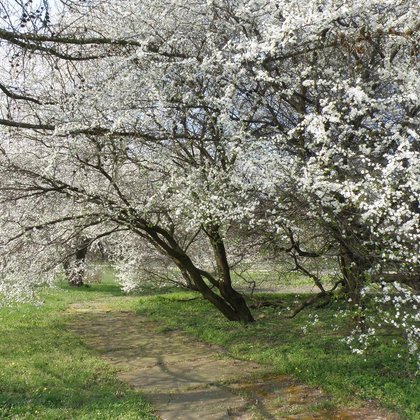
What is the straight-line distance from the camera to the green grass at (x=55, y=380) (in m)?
6.84

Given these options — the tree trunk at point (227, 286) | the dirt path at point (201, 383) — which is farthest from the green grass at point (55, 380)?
the tree trunk at point (227, 286)

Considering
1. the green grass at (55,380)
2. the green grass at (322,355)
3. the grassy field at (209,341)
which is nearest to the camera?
the green grass at (55,380)

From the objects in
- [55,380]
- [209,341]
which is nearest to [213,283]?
[209,341]

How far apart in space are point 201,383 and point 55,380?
8.04 ft

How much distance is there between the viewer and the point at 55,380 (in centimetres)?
880

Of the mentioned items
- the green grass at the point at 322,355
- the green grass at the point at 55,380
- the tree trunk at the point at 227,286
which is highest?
the tree trunk at the point at 227,286

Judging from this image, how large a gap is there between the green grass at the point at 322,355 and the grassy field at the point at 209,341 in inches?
0.6

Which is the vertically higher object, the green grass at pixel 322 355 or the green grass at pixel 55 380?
the green grass at pixel 322 355

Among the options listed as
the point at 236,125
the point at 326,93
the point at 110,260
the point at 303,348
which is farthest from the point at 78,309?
the point at 326,93

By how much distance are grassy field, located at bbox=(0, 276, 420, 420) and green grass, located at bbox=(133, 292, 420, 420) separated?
0.01 metres

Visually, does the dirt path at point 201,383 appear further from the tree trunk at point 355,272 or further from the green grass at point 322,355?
the tree trunk at point 355,272

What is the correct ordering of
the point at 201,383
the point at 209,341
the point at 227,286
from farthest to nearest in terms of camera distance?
1. the point at 227,286
2. the point at 209,341
3. the point at 201,383

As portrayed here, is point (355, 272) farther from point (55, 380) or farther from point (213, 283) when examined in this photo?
A: point (213, 283)

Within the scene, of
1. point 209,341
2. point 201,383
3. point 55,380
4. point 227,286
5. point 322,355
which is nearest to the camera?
point 201,383
